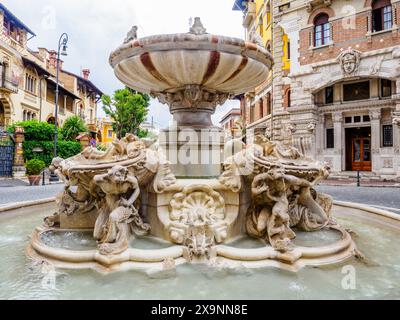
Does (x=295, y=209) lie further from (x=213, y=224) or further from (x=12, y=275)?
(x=12, y=275)

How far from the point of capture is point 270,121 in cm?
2475

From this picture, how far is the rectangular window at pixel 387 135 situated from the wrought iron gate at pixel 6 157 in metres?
24.0

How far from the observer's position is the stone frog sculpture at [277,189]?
3291mm

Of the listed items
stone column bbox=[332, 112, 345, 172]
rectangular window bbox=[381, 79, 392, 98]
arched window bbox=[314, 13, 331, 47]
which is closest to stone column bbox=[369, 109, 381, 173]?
rectangular window bbox=[381, 79, 392, 98]

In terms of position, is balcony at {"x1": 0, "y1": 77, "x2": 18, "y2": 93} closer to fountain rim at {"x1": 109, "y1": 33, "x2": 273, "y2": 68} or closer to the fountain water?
the fountain water

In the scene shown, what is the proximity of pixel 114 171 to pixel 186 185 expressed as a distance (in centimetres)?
92

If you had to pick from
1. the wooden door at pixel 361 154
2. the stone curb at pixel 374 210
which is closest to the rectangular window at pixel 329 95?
the wooden door at pixel 361 154

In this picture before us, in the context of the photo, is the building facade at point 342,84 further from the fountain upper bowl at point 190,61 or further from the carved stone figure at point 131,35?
the carved stone figure at point 131,35

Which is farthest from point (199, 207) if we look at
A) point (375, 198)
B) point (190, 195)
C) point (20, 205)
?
point (375, 198)

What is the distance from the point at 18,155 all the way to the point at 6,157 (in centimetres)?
67

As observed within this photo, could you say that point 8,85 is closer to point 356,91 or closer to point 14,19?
point 14,19
